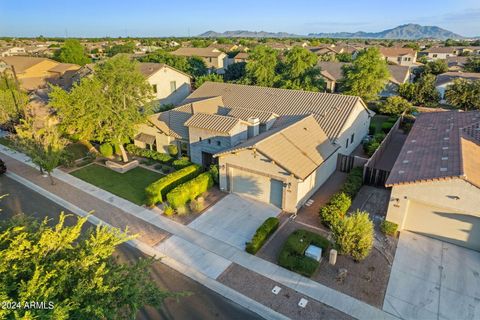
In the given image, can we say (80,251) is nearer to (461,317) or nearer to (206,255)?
(206,255)

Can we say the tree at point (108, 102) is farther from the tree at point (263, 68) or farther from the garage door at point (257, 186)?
the tree at point (263, 68)

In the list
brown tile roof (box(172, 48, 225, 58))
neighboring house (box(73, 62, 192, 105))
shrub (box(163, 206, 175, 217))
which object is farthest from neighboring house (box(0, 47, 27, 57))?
shrub (box(163, 206, 175, 217))

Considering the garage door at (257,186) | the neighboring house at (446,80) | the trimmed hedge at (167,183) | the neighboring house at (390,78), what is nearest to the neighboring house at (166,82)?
the trimmed hedge at (167,183)

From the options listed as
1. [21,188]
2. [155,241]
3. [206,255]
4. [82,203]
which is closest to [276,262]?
[206,255]

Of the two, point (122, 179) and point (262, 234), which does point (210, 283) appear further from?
point (122, 179)

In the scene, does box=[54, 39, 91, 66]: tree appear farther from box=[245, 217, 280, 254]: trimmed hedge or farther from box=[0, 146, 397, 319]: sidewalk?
box=[245, 217, 280, 254]: trimmed hedge

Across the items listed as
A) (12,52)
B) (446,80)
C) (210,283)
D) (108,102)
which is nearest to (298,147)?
(210,283)
